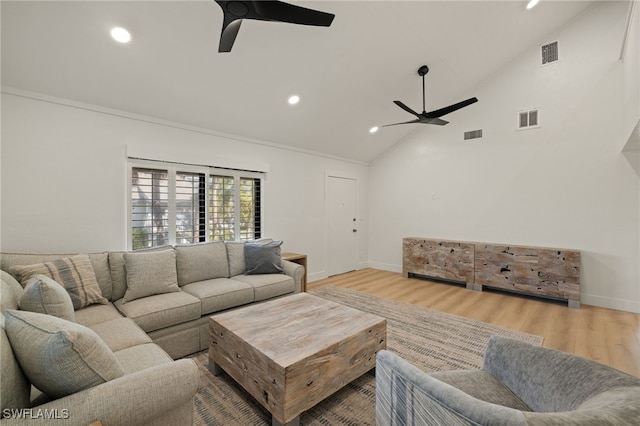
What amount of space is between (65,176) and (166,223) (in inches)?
41.7

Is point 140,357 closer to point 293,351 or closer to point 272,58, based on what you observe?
point 293,351

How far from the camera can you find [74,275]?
89.2 inches

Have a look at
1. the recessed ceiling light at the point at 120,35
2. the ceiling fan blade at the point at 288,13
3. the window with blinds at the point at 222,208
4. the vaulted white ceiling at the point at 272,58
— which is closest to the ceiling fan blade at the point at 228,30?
the ceiling fan blade at the point at 288,13

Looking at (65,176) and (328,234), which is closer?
(65,176)

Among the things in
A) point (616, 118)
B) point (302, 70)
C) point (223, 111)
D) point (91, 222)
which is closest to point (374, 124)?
point (302, 70)

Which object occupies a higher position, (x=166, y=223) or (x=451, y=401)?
(x=166, y=223)

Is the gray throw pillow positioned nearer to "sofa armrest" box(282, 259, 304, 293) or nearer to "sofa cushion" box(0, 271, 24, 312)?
"sofa armrest" box(282, 259, 304, 293)

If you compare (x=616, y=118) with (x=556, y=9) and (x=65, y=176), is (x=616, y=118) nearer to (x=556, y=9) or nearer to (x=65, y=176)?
(x=556, y=9)

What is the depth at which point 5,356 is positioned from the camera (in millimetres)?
989

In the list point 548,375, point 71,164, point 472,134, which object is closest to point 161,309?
point 71,164

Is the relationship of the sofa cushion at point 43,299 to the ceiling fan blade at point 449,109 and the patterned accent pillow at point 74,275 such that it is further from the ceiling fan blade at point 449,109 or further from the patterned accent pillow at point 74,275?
the ceiling fan blade at point 449,109

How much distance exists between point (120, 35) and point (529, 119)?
5.49 meters

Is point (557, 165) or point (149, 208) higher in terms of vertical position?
point (557, 165)

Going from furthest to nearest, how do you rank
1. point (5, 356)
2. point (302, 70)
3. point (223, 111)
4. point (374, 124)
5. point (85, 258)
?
point (374, 124), point (223, 111), point (302, 70), point (85, 258), point (5, 356)
